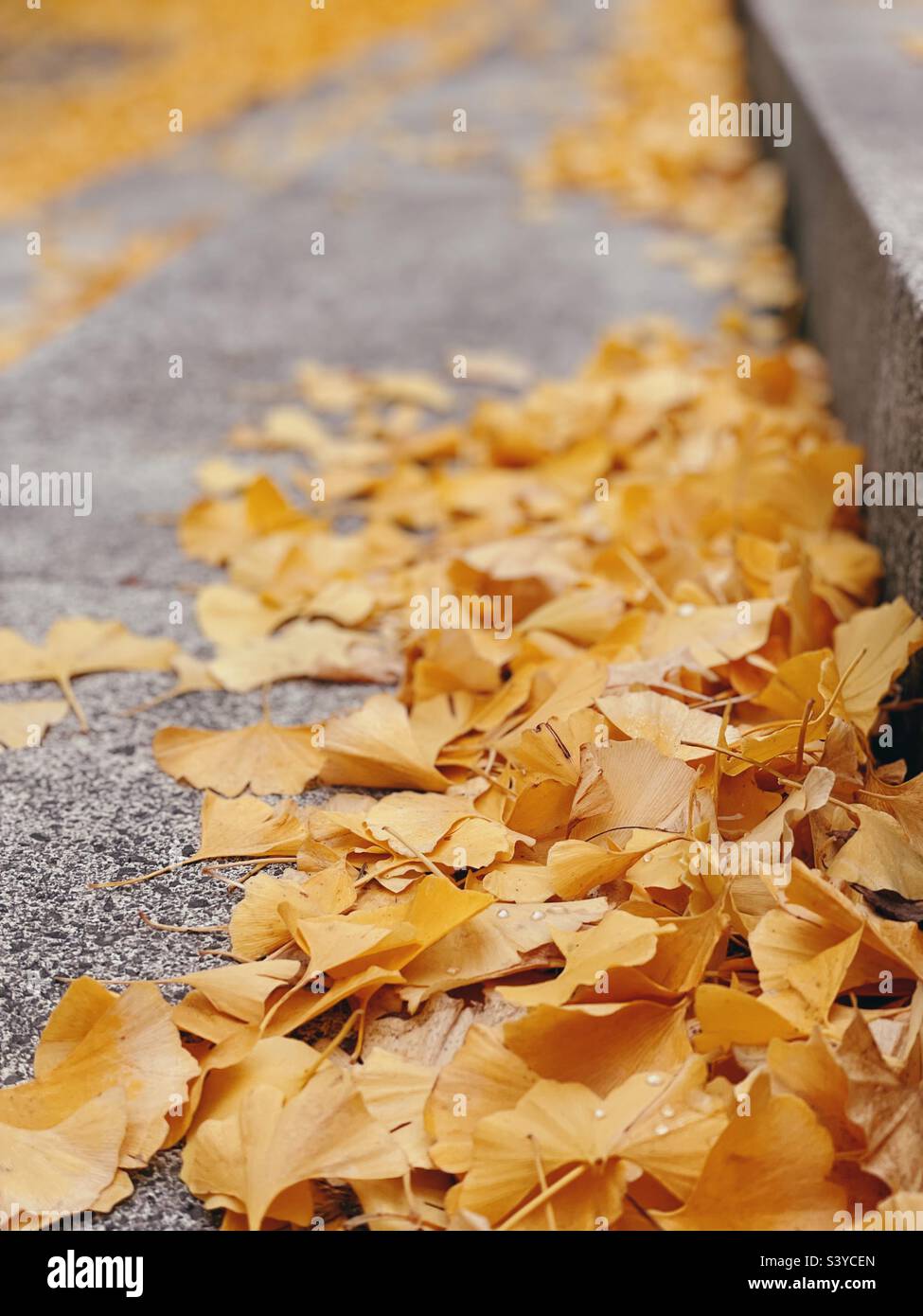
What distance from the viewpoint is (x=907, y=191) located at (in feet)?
4.96

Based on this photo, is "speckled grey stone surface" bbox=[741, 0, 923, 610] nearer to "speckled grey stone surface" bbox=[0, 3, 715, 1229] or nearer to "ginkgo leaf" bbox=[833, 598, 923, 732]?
"ginkgo leaf" bbox=[833, 598, 923, 732]

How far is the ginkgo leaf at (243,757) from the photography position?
3.59 feet

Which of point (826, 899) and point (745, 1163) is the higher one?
point (826, 899)

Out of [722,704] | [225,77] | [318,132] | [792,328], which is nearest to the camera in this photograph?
[722,704]

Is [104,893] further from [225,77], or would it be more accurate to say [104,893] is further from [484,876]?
[225,77]

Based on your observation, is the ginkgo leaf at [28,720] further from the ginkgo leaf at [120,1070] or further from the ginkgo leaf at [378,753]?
the ginkgo leaf at [120,1070]

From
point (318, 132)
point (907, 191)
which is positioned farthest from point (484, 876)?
point (318, 132)

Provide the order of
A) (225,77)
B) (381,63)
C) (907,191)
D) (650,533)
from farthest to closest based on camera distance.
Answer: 1. (225,77)
2. (381,63)
3. (907,191)
4. (650,533)

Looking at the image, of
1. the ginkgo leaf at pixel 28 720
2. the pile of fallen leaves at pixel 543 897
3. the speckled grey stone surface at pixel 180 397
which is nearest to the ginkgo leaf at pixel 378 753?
the pile of fallen leaves at pixel 543 897

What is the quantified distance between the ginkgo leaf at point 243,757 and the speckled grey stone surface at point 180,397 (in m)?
0.02

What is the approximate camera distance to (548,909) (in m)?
0.87

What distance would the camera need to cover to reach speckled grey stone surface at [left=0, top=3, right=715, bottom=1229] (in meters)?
0.93

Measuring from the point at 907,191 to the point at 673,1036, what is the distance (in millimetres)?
1187
